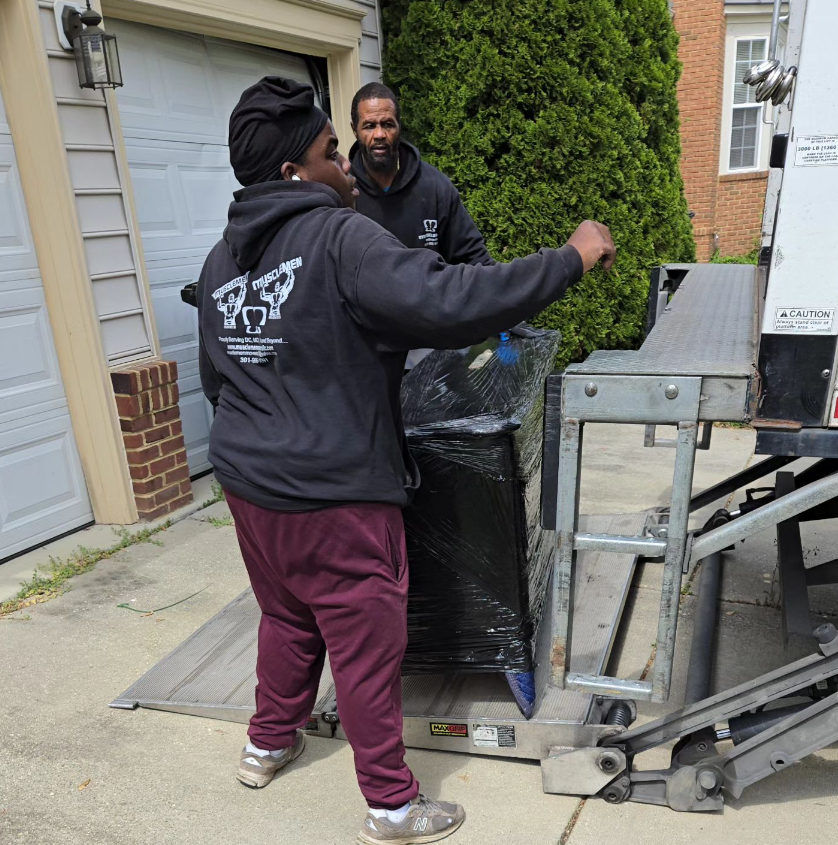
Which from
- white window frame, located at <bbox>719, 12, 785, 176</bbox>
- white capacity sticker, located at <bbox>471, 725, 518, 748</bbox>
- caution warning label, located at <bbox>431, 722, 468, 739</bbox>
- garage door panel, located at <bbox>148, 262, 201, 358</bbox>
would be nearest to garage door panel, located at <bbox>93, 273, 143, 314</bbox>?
garage door panel, located at <bbox>148, 262, 201, 358</bbox>

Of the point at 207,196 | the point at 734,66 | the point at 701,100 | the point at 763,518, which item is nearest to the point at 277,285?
the point at 763,518

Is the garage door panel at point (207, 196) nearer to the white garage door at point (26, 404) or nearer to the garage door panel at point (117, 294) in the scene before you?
the garage door panel at point (117, 294)

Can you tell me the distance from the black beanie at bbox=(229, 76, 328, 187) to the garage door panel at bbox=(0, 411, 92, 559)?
103 inches

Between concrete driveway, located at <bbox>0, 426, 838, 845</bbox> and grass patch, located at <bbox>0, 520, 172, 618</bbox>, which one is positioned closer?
concrete driveway, located at <bbox>0, 426, 838, 845</bbox>

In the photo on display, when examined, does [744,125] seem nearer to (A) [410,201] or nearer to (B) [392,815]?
(A) [410,201]

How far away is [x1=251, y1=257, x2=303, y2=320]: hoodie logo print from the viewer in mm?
1891

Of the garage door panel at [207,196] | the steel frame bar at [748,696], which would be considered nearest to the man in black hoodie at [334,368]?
the steel frame bar at [748,696]

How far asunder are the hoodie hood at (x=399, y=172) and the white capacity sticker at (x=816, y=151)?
7.47 feet

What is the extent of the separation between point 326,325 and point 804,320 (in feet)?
3.43

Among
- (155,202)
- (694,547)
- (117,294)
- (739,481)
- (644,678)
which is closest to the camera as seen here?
(694,547)

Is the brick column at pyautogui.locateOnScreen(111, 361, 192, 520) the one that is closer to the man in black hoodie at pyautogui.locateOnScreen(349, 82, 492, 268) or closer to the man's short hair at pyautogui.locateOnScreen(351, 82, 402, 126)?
the man in black hoodie at pyautogui.locateOnScreen(349, 82, 492, 268)

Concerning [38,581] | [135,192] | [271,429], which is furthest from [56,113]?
[271,429]

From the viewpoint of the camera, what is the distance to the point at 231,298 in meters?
2.02

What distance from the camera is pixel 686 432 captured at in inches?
71.3
